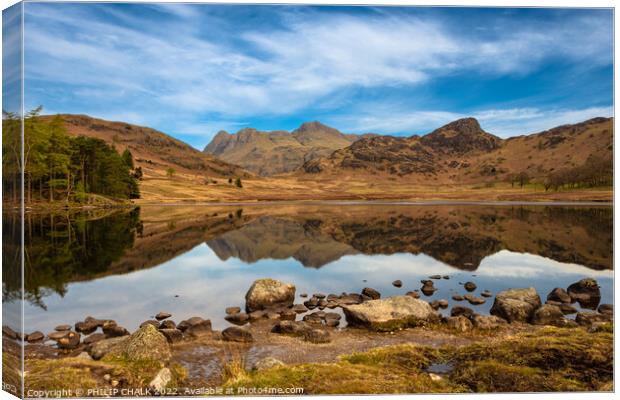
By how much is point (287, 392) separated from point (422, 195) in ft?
375

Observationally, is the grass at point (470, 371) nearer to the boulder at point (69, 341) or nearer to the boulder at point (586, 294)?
the boulder at point (69, 341)

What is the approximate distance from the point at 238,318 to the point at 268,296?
186cm

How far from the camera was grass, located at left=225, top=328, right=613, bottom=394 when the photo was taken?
26.5ft

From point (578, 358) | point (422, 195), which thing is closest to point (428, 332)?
point (578, 358)

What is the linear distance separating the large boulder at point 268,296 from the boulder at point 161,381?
7453mm

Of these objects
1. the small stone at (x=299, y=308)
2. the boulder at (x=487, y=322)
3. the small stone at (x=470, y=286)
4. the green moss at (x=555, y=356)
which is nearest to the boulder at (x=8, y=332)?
the green moss at (x=555, y=356)

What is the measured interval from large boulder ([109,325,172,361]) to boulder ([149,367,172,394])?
1135mm

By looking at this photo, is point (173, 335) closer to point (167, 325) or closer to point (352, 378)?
point (167, 325)

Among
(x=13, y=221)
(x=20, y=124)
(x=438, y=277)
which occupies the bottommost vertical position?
(x=438, y=277)

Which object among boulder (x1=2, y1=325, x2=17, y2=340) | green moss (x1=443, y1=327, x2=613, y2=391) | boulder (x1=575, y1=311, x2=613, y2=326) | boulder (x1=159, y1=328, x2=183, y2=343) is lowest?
boulder (x1=575, y1=311, x2=613, y2=326)

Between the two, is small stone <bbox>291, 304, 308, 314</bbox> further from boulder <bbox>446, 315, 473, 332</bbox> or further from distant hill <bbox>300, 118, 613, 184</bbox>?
distant hill <bbox>300, 118, 613, 184</bbox>

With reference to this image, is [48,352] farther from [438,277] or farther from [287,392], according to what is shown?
[438,277]

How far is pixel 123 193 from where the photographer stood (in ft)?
126

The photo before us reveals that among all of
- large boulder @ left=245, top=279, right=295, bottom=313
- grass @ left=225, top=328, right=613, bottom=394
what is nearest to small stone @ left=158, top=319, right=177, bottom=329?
large boulder @ left=245, top=279, right=295, bottom=313
